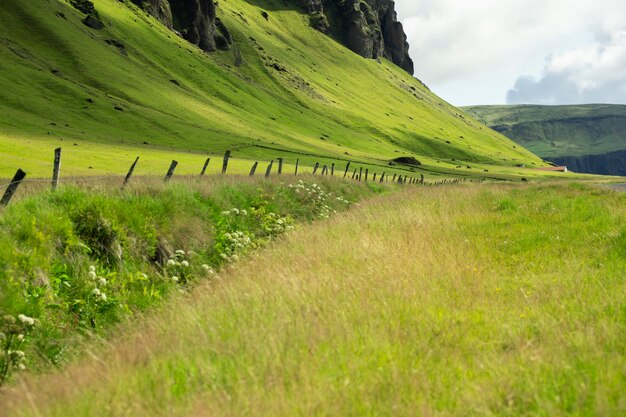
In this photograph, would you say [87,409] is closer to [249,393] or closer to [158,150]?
[249,393]

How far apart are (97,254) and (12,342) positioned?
11.2ft

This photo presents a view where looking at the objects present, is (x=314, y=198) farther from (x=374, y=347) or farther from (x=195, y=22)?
(x=195, y=22)

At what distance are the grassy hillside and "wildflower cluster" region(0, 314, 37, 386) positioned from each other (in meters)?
33.4

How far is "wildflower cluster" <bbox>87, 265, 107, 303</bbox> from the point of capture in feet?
26.3

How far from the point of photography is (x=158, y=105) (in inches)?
3654

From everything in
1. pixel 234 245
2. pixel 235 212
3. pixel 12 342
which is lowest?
pixel 12 342

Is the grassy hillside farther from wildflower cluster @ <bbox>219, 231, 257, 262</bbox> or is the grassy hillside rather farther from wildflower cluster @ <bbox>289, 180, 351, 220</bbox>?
wildflower cluster @ <bbox>219, 231, 257, 262</bbox>

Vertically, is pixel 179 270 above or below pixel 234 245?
below

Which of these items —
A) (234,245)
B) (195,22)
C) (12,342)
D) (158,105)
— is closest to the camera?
(12,342)

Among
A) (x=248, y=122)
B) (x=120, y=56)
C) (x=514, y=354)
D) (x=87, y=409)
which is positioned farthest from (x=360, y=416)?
(x=120, y=56)

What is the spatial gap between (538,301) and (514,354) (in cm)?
185

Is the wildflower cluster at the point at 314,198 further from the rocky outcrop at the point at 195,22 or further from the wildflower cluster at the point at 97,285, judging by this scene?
the rocky outcrop at the point at 195,22

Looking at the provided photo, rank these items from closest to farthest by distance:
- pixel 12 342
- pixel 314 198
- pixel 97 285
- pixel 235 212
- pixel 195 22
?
pixel 12 342
pixel 97 285
pixel 235 212
pixel 314 198
pixel 195 22

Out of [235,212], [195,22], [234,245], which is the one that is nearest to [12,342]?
[234,245]
